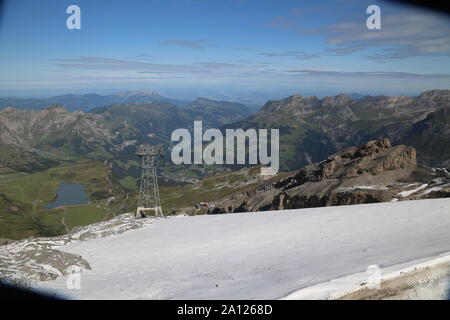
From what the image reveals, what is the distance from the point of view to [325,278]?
28.9 ft

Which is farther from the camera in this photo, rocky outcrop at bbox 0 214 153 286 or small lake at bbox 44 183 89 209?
small lake at bbox 44 183 89 209

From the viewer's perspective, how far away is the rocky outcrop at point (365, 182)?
85.7 ft

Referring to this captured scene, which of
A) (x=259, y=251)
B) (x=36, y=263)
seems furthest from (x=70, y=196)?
(x=259, y=251)

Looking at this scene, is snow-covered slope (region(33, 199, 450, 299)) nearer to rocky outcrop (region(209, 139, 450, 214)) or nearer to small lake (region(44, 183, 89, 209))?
rocky outcrop (region(209, 139, 450, 214))

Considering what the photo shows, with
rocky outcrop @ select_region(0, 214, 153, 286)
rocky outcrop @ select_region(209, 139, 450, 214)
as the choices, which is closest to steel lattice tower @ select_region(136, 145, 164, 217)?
rocky outcrop @ select_region(209, 139, 450, 214)

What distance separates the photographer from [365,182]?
31609 mm

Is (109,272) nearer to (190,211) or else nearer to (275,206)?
(275,206)

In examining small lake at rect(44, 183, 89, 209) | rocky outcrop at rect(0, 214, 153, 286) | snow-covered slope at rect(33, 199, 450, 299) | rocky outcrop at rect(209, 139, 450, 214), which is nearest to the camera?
snow-covered slope at rect(33, 199, 450, 299)

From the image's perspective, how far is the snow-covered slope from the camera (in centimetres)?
946

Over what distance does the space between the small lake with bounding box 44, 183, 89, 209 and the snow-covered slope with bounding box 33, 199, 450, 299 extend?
143108mm

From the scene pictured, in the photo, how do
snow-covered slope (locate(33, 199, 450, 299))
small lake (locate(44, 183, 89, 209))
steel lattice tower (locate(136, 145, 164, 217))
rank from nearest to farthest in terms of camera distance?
snow-covered slope (locate(33, 199, 450, 299)) < steel lattice tower (locate(136, 145, 164, 217)) < small lake (locate(44, 183, 89, 209))
